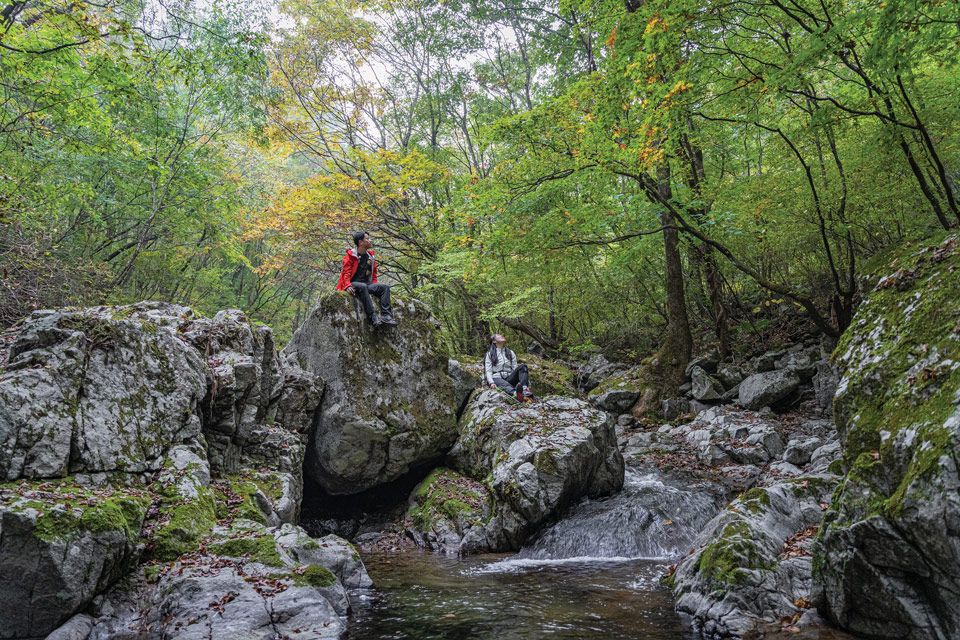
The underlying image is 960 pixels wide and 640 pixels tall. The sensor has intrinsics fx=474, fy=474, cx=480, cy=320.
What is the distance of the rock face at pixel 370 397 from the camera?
32.0ft

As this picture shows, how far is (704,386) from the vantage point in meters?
12.9

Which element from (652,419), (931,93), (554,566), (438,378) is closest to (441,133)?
(438,378)

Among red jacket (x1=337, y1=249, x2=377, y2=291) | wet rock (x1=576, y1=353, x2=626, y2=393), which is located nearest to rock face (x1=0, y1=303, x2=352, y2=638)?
red jacket (x1=337, y1=249, x2=377, y2=291)

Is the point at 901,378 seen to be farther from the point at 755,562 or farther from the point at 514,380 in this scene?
the point at 514,380

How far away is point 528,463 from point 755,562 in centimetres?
425

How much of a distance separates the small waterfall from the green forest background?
5.16 metres

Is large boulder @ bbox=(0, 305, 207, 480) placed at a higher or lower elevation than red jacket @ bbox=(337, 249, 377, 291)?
lower

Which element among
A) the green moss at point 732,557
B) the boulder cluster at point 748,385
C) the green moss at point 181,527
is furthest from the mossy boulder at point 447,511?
the boulder cluster at point 748,385

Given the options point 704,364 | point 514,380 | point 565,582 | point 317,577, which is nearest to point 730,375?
point 704,364

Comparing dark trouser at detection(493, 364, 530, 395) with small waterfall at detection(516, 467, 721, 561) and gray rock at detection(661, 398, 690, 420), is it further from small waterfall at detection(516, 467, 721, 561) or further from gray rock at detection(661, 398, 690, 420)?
gray rock at detection(661, 398, 690, 420)

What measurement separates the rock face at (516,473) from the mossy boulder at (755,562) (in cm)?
291

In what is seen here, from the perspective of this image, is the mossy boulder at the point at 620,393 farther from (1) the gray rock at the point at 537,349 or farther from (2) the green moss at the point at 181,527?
(2) the green moss at the point at 181,527

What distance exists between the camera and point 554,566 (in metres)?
6.89

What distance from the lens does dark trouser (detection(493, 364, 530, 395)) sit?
37.1ft
